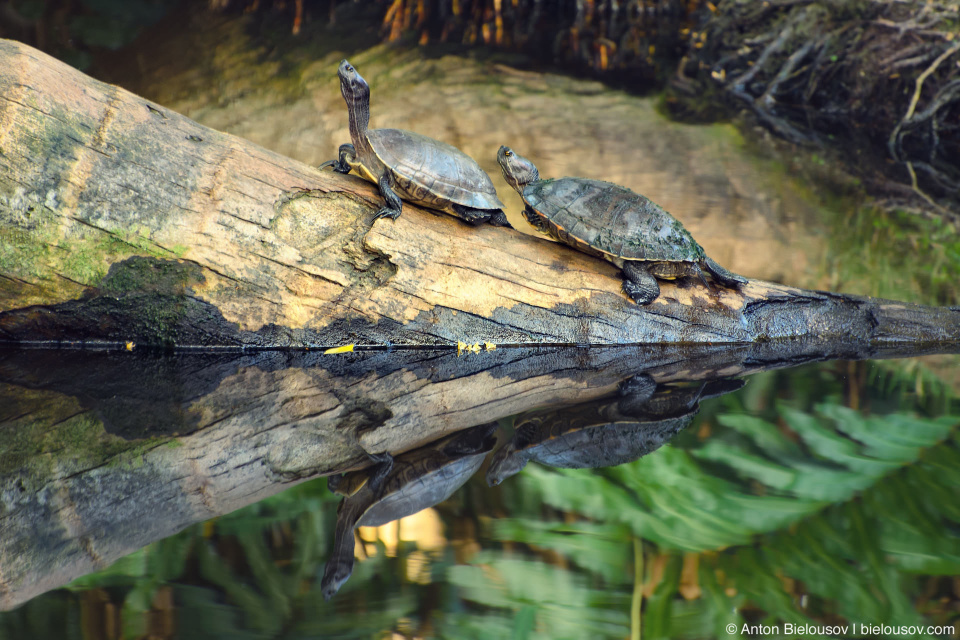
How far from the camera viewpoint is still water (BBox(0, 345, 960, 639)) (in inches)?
39.7

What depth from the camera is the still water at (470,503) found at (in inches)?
39.7

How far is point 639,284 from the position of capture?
3.26 m

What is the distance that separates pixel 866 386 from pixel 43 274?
3426 mm

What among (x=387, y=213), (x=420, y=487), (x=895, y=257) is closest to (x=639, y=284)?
(x=387, y=213)

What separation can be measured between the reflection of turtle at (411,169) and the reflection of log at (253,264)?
88 mm

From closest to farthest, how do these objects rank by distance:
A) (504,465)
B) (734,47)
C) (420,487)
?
(420,487) < (504,465) < (734,47)

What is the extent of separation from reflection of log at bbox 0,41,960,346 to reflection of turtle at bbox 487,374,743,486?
2.53ft

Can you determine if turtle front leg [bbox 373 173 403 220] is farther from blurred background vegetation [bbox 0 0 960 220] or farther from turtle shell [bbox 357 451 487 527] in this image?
blurred background vegetation [bbox 0 0 960 220]

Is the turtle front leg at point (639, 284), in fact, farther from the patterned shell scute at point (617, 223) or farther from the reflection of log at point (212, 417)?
the reflection of log at point (212, 417)

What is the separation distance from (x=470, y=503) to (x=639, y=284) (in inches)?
76.7

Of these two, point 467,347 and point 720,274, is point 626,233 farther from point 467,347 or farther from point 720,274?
point 467,347

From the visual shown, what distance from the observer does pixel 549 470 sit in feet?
5.70

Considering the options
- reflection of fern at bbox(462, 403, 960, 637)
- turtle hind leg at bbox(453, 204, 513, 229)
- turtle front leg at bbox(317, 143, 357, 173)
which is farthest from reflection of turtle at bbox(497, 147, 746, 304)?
reflection of fern at bbox(462, 403, 960, 637)

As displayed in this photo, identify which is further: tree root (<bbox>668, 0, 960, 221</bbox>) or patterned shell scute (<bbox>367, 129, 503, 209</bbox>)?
tree root (<bbox>668, 0, 960, 221</bbox>)
